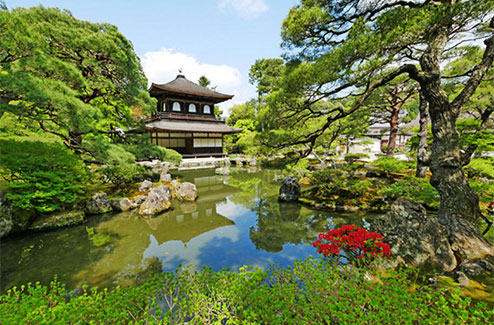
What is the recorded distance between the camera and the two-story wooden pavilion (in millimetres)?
17297

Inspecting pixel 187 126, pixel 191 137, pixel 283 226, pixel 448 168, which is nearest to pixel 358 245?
pixel 448 168

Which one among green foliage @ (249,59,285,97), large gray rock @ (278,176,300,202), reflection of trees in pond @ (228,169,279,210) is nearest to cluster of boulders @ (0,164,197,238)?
reflection of trees in pond @ (228,169,279,210)

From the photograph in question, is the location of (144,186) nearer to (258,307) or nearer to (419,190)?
(258,307)

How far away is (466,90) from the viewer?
334 centimetres

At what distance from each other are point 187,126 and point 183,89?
3695 millimetres

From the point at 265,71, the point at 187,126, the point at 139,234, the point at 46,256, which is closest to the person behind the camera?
the point at 46,256

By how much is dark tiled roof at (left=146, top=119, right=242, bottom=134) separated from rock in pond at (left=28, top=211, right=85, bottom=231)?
1071cm

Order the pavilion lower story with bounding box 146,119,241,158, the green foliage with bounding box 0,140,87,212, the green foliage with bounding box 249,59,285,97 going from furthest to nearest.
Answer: the green foliage with bounding box 249,59,285,97 < the pavilion lower story with bounding box 146,119,241,158 < the green foliage with bounding box 0,140,87,212

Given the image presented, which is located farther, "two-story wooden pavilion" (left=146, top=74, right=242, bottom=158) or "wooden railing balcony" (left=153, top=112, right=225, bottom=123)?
"wooden railing balcony" (left=153, top=112, right=225, bottom=123)

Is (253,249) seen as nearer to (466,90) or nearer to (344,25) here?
(466,90)

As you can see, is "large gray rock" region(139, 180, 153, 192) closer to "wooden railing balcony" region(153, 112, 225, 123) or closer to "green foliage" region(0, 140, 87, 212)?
"green foliage" region(0, 140, 87, 212)

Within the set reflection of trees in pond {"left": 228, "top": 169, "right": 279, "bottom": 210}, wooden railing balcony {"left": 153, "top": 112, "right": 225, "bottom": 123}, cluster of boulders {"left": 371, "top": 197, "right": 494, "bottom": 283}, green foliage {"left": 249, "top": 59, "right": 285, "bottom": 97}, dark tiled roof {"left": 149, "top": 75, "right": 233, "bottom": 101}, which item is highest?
green foliage {"left": 249, "top": 59, "right": 285, "bottom": 97}

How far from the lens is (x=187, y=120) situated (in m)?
18.8

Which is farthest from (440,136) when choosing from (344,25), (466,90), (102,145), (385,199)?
(102,145)
